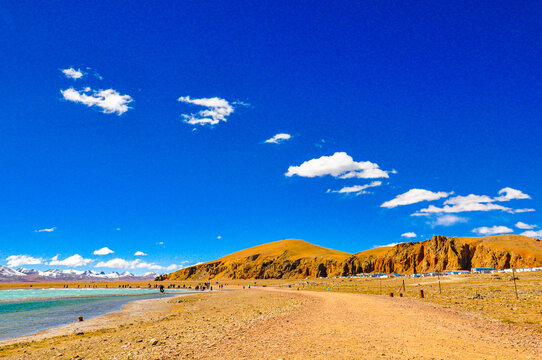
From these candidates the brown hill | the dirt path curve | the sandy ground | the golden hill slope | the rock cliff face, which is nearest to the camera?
the dirt path curve

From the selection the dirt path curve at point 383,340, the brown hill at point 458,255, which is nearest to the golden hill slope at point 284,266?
the brown hill at point 458,255

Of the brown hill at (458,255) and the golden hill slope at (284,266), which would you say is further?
the golden hill slope at (284,266)

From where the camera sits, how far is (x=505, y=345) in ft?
41.6

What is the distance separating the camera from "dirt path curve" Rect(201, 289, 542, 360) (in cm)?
1134

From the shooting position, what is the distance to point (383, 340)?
44.2 ft

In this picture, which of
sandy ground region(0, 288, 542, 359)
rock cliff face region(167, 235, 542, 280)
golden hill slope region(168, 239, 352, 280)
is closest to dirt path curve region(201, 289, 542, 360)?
sandy ground region(0, 288, 542, 359)

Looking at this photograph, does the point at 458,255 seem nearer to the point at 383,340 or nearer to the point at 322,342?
the point at 383,340

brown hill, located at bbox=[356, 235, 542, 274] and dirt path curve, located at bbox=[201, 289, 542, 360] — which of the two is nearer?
dirt path curve, located at bbox=[201, 289, 542, 360]

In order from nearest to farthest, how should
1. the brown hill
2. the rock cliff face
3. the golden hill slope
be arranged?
the brown hill
the rock cliff face
the golden hill slope

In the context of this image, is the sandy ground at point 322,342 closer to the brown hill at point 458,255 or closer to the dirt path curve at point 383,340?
the dirt path curve at point 383,340

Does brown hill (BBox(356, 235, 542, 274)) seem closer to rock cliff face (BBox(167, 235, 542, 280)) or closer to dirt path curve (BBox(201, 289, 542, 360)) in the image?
rock cliff face (BBox(167, 235, 542, 280))

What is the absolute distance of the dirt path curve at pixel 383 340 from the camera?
11336 mm

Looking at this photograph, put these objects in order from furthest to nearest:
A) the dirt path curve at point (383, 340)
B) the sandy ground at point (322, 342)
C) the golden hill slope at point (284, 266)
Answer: the golden hill slope at point (284, 266) < the sandy ground at point (322, 342) < the dirt path curve at point (383, 340)

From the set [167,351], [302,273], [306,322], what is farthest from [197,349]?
[302,273]
